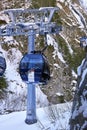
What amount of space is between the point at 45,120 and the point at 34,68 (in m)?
1.05

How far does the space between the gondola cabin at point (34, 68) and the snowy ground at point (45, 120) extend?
2.08 feet

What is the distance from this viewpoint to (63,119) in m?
7.16

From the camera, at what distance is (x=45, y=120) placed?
25.9 ft

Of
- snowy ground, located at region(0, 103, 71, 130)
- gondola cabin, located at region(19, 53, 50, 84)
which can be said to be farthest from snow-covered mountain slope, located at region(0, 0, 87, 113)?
gondola cabin, located at region(19, 53, 50, 84)

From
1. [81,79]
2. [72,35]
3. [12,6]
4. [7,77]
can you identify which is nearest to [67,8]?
[72,35]

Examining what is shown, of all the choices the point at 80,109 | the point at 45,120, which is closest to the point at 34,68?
the point at 45,120

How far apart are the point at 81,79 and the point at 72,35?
976 inches

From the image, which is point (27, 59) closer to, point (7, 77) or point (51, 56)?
point (7, 77)

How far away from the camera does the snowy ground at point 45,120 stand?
709 cm

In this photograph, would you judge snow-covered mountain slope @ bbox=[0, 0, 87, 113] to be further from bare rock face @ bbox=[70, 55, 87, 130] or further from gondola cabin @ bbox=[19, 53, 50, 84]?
bare rock face @ bbox=[70, 55, 87, 130]

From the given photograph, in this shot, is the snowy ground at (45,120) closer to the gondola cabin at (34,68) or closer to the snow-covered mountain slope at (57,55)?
the gondola cabin at (34,68)

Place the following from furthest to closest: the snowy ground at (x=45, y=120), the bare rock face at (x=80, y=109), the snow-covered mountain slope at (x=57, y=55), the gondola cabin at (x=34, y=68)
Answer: the snow-covered mountain slope at (x=57, y=55), the gondola cabin at (x=34, y=68), the snowy ground at (x=45, y=120), the bare rock face at (x=80, y=109)

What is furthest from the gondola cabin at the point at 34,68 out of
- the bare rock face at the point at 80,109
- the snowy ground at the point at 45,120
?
the bare rock face at the point at 80,109

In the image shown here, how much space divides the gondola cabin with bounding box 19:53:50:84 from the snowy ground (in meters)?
0.63
